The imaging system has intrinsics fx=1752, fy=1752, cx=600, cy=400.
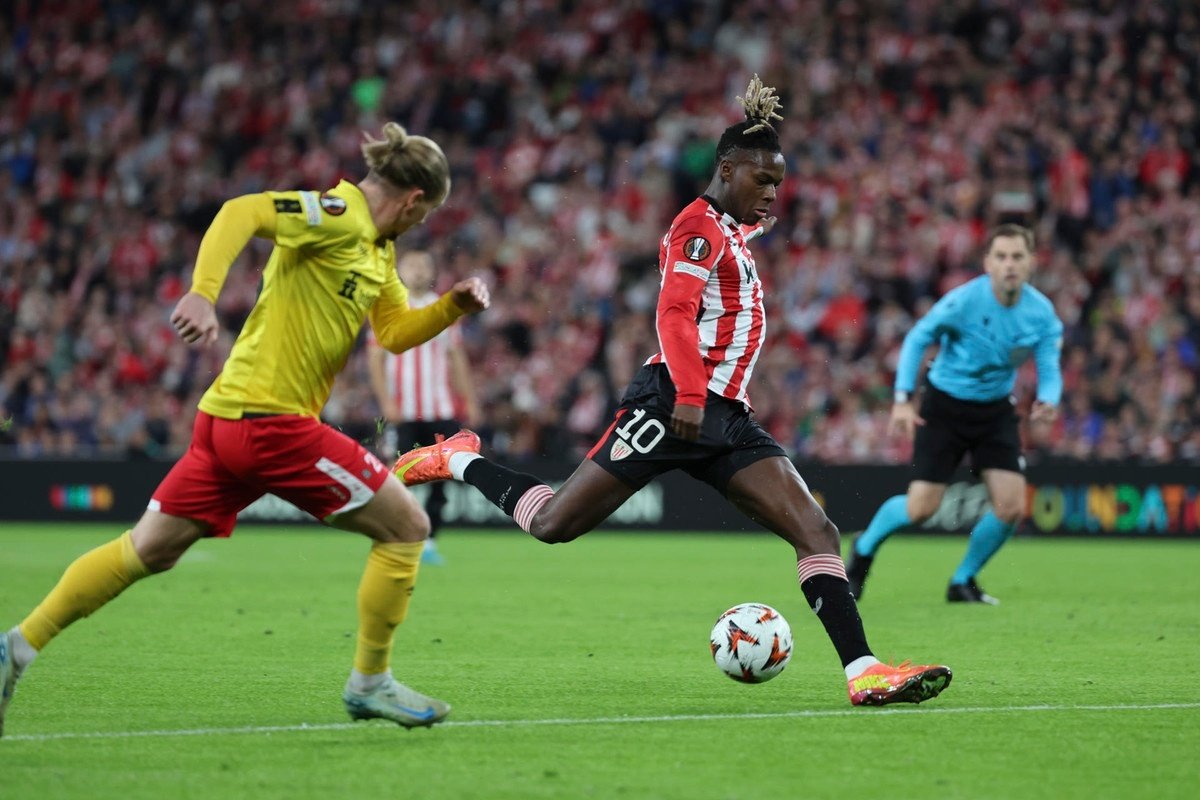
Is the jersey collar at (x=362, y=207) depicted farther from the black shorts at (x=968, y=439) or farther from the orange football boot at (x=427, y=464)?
the black shorts at (x=968, y=439)

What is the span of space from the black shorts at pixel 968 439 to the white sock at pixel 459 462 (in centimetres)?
421

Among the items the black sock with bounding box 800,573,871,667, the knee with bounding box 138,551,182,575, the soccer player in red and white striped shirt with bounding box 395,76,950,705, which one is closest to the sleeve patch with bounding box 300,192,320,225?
the knee with bounding box 138,551,182,575

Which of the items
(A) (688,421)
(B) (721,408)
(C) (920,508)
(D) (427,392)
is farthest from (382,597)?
(D) (427,392)

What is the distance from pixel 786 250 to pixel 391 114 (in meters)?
7.08

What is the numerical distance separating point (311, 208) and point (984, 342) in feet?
21.1

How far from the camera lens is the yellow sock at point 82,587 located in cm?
595

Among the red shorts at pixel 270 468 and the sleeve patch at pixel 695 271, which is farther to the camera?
the sleeve patch at pixel 695 271

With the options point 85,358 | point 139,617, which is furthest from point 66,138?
point 139,617

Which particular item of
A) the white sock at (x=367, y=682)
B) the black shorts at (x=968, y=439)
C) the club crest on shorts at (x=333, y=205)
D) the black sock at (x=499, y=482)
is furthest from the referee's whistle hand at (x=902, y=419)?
the club crest on shorts at (x=333, y=205)

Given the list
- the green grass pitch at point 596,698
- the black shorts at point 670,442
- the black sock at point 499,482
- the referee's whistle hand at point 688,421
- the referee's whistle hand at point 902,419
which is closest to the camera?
the green grass pitch at point 596,698

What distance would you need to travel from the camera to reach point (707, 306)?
7.38m

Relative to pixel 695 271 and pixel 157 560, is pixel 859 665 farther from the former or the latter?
pixel 157 560

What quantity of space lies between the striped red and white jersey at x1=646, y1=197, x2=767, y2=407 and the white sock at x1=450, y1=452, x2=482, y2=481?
1.14 m

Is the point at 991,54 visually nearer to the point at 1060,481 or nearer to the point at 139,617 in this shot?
the point at 1060,481
